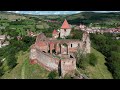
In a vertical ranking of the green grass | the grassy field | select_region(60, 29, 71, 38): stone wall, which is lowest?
the green grass

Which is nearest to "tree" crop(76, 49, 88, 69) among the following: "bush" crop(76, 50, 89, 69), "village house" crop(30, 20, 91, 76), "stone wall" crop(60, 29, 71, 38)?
"bush" crop(76, 50, 89, 69)

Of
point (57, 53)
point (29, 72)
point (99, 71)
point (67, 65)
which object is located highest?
point (67, 65)

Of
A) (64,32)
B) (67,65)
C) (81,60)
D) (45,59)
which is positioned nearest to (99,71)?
(81,60)

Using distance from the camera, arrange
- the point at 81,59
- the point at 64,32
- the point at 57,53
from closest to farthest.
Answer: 1. the point at 81,59
2. the point at 57,53
3. the point at 64,32

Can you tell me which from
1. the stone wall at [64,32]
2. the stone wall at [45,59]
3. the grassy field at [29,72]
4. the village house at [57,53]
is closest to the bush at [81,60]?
the village house at [57,53]

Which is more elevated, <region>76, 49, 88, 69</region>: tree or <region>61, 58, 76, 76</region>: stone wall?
<region>61, 58, 76, 76</region>: stone wall

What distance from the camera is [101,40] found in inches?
627

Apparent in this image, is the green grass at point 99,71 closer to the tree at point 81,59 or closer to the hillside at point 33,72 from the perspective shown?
the hillside at point 33,72

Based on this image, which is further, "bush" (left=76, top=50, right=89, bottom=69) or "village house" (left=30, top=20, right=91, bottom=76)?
"bush" (left=76, top=50, right=89, bottom=69)

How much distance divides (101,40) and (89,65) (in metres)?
5.86

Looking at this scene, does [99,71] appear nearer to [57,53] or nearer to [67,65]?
[57,53]

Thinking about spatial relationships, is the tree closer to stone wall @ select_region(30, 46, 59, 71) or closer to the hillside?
the hillside
